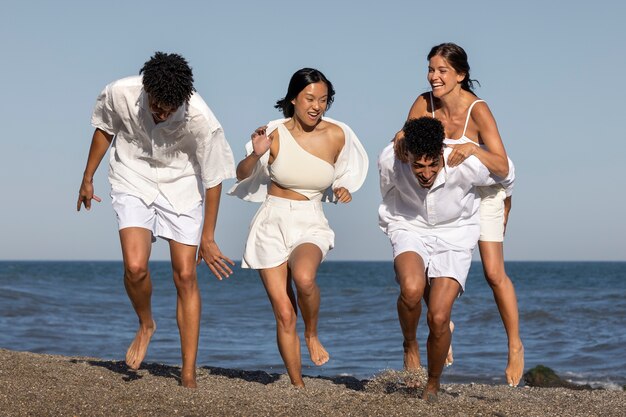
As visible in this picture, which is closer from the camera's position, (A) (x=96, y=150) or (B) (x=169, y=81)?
(B) (x=169, y=81)

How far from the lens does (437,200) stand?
20.2ft

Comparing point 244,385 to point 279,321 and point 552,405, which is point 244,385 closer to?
point 279,321

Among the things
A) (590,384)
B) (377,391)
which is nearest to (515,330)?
(377,391)

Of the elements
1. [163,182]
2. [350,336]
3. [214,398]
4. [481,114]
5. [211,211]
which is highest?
[481,114]

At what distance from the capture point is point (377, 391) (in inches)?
284

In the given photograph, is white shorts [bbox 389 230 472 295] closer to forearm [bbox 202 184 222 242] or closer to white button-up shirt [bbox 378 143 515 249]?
white button-up shirt [bbox 378 143 515 249]

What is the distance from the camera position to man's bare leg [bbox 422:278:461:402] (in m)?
5.98

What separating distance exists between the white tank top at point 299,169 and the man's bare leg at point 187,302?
803 millimetres

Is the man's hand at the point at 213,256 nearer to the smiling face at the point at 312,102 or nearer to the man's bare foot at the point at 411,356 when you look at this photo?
the smiling face at the point at 312,102

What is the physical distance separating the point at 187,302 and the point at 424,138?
2.05m

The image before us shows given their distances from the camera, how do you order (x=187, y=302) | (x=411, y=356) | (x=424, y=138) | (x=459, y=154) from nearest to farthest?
1. (x=424, y=138)
2. (x=459, y=154)
3. (x=187, y=302)
4. (x=411, y=356)

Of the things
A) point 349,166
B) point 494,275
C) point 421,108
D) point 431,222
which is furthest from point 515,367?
point 421,108

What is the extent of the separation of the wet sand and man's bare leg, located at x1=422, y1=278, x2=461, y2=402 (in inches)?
5.7

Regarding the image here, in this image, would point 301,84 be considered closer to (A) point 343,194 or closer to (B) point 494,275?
(A) point 343,194
